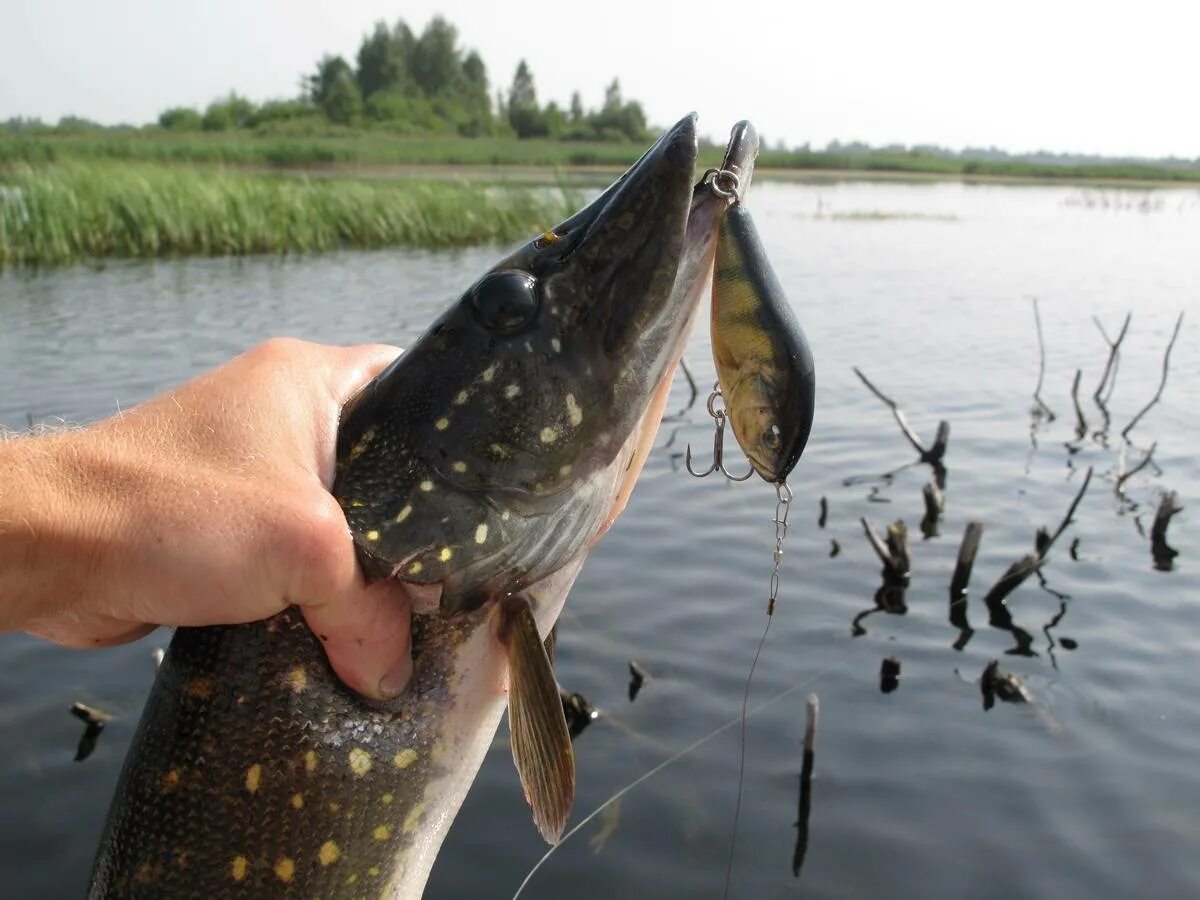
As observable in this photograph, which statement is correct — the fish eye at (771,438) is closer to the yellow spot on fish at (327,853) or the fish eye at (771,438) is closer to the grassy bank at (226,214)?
the yellow spot on fish at (327,853)

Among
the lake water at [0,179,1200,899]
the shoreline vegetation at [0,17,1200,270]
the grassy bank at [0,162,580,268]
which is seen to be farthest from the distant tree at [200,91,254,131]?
the lake water at [0,179,1200,899]

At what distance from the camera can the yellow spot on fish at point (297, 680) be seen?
6.70 feet

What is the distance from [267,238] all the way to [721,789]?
66.5ft

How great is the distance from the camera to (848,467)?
378 inches

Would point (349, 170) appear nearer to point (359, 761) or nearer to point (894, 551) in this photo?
point (894, 551)

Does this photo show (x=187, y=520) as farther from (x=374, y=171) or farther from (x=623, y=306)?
(x=374, y=171)

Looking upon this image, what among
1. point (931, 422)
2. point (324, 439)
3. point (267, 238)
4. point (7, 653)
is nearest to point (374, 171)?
point (267, 238)

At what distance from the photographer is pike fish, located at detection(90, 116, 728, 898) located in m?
2.04

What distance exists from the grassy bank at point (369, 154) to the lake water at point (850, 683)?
14772mm

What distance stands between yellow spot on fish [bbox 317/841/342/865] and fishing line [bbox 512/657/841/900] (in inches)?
83.1

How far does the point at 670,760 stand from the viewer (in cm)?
518

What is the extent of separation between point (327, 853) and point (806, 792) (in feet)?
10.6

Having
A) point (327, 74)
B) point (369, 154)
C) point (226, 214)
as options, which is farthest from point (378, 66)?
point (226, 214)

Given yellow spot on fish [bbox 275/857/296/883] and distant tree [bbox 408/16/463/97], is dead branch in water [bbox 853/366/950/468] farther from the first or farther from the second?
distant tree [bbox 408/16/463/97]
